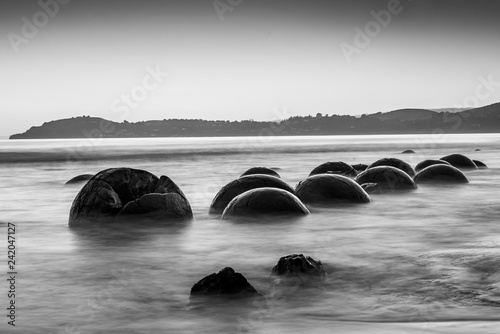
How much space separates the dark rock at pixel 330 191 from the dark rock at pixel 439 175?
5.97 m

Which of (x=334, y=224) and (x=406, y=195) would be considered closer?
(x=334, y=224)

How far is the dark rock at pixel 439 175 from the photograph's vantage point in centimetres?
1994

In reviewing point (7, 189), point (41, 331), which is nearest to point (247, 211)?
point (41, 331)

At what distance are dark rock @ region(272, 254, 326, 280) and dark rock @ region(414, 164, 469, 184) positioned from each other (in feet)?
44.2

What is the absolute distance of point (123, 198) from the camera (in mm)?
11438

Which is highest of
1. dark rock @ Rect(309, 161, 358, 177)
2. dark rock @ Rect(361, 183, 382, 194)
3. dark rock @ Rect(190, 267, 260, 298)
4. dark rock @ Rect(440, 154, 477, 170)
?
dark rock @ Rect(190, 267, 260, 298)

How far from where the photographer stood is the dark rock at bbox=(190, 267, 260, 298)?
19.8 ft

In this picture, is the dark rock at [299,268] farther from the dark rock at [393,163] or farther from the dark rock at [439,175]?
the dark rock at [393,163]

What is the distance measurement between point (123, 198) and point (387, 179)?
857cm

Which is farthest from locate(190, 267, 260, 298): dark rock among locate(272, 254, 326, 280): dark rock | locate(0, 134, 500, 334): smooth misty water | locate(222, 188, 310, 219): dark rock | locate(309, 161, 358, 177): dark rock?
locate(309, 161, 358, 177): dark rock

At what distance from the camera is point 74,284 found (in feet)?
23.5

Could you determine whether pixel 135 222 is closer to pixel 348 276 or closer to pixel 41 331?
pixel 348 276

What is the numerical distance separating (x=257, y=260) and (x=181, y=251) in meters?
1.19

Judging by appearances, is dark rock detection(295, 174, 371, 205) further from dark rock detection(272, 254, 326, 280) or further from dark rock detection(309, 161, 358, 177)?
dark rock detection(309, 161, 358, 177)
